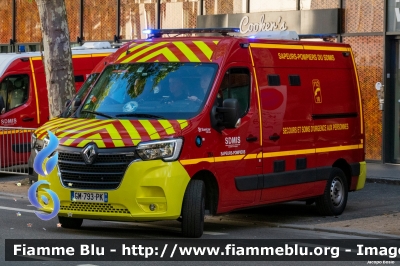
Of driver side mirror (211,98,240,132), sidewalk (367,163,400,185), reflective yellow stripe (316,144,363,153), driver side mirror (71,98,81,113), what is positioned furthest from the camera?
sidewalk (367,163,400,185)

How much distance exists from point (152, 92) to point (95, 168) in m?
1.33

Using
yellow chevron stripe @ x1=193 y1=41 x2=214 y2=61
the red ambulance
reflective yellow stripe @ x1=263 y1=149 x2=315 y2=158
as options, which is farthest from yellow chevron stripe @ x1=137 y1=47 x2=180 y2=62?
the red ambulance

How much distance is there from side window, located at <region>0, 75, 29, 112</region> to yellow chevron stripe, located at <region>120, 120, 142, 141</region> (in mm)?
8963

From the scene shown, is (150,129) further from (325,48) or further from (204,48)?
(325,48)

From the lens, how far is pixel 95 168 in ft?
37.6

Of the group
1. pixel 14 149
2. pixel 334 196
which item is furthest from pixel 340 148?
pixel 14 149

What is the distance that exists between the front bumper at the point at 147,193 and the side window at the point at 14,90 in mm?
9346

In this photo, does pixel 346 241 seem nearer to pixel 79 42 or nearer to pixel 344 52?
pixel 344 52

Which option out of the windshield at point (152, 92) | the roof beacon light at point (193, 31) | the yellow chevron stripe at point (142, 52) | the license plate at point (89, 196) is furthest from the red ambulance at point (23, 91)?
the license plate at point (89, 196)

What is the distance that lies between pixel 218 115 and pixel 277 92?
1500 mm

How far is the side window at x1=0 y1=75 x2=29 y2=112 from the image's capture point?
66.5ft

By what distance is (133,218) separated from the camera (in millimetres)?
11305

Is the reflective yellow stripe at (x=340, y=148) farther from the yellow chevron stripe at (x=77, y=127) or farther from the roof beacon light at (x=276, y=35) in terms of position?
the yellow chevron stripe at (x=77, y=127)

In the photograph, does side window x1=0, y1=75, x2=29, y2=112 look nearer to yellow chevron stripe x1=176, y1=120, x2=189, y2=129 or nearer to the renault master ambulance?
the renault master ambulance
